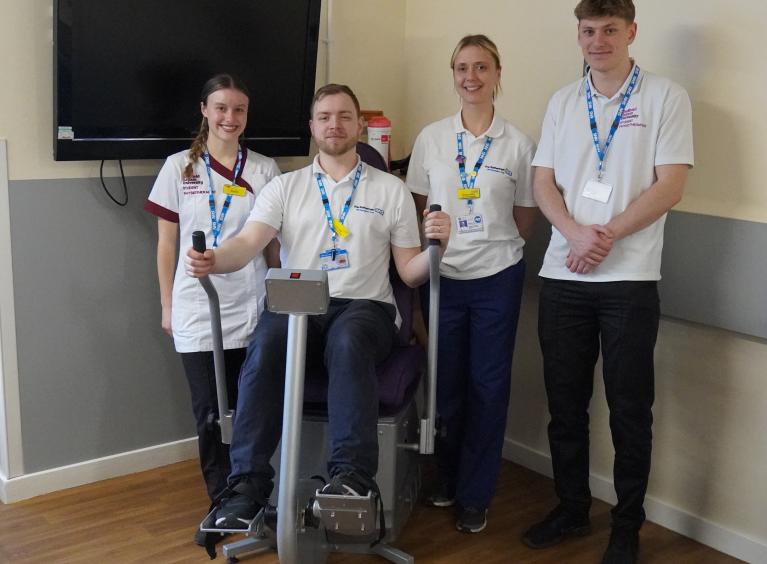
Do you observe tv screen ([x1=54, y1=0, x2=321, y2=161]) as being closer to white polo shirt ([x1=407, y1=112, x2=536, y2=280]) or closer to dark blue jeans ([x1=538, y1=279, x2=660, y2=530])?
white polo shirt ([x1=407, y1=112, x2=536, y2=280])

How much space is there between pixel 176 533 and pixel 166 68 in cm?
163

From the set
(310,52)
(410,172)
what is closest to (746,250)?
(410,172)

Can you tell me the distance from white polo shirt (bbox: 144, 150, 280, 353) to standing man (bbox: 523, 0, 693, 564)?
996mm

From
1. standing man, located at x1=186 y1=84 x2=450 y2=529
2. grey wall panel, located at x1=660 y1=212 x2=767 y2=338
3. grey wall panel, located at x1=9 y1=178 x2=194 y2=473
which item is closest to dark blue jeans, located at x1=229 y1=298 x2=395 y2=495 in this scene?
standing man, located at x1=186 y1=84 x2=450 y2=529

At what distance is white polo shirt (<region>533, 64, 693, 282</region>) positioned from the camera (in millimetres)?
2771

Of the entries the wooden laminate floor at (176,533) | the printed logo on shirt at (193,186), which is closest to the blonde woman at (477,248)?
the wooden laminate floor at (176,533)

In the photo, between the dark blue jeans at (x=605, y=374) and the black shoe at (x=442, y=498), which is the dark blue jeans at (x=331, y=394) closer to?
the dark blue jeans at (x=605, y=374)

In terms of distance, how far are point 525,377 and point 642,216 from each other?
1237 millimetres

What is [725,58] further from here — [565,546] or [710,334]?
[565,546]

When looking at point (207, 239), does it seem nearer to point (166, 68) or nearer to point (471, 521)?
point (166, 68)

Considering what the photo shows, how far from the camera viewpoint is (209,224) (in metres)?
3.07

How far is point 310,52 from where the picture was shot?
367 cm

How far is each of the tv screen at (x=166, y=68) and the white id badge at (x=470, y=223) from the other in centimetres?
97

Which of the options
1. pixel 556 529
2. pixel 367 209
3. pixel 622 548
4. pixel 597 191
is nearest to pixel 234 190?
pixel 367 209
